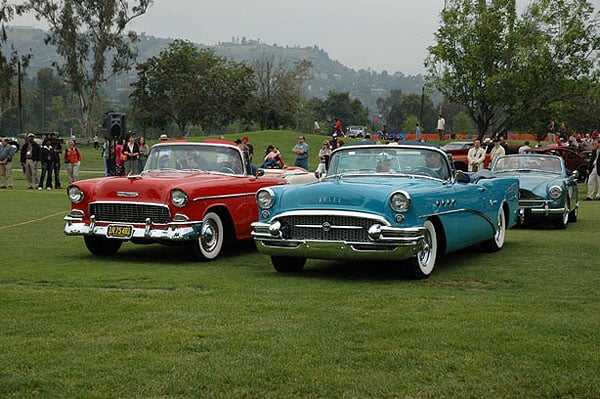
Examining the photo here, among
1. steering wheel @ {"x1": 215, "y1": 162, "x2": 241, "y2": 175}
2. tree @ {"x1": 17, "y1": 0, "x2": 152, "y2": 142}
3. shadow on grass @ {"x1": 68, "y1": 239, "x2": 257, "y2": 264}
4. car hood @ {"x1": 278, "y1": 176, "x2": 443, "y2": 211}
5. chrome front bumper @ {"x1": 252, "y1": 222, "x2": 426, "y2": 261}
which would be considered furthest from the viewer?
tree @ {"x1": 17, "y1": 0, "x2": 152, "y2": 142}

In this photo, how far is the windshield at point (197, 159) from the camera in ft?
42.3

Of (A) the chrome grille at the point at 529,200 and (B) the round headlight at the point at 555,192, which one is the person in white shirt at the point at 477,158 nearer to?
(A) the chrome grille at the point at 529,200

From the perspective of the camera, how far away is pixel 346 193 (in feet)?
31.8

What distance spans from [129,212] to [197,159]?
183 centimetres

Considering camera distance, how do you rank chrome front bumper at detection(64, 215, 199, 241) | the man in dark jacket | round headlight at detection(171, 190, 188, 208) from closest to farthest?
chrome front bumper at detection(64, 215, 199, 241), round headlight at detection(171, 190, 188, 208), the man in dark jacket

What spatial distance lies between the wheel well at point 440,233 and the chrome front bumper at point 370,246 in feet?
2.12

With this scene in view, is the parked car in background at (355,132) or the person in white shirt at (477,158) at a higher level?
the parked car in background at (355,132)

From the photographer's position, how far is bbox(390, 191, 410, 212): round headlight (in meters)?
9.48

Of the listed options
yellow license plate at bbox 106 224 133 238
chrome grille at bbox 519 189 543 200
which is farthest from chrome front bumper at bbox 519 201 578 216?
yellow license plate at bbox 106 224 133 238

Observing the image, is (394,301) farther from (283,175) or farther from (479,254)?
(283,175)

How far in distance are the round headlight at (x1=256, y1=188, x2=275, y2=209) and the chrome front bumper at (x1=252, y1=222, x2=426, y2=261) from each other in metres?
0.43

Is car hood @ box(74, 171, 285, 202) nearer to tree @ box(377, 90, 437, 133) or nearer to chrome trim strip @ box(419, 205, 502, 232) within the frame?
chrome trim strip @ box(419, 205, 502, 232)

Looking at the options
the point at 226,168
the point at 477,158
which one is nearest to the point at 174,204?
Result: the point at 226,168

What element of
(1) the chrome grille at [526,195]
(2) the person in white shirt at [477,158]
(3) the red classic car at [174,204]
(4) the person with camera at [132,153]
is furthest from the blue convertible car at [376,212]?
(4) the person with camera at [132,153]
